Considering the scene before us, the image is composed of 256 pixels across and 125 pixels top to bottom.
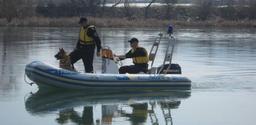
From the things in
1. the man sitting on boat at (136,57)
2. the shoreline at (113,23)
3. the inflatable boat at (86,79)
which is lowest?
the inflatable boat at (86,79)

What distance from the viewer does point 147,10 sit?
59.3 meters

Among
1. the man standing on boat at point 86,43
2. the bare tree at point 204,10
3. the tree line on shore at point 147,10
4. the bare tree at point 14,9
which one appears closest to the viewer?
the man standing on boat at point 86,43

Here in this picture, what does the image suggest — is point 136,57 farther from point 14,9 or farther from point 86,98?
point 14,9

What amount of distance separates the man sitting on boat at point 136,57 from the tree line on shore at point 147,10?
37313 millimetres

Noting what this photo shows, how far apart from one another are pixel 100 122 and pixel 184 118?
4.92ft

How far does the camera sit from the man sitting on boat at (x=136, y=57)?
1368 centimetres

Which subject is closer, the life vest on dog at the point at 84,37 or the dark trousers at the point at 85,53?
the life vest on dog at the point at 84,37

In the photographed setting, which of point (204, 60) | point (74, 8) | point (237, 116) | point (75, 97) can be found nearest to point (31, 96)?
point (75, 97)

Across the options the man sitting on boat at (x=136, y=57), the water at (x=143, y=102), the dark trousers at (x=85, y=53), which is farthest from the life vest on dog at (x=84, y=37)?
the water at (x=143, y=102)

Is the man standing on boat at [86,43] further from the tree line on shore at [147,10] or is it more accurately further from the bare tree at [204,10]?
the bare tree at [204,10]

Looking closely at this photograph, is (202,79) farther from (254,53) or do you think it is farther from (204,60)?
(254,53)

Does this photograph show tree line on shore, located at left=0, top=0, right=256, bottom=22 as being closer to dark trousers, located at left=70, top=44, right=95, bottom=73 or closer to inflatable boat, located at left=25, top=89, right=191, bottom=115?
dark trousers, located at left=70, top=44, right=95, bottom=73

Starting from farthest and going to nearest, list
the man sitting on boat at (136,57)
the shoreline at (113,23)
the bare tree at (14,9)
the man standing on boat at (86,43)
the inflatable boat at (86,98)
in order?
the bare tree at (14,9)
the shoreline at (113,23)
the man sitting on boat at (136,57)
the man standing on boat at (86,43)
the inflatable boat at (86,98)

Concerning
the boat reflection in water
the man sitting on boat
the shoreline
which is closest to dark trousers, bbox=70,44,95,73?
the man sitting on boat
